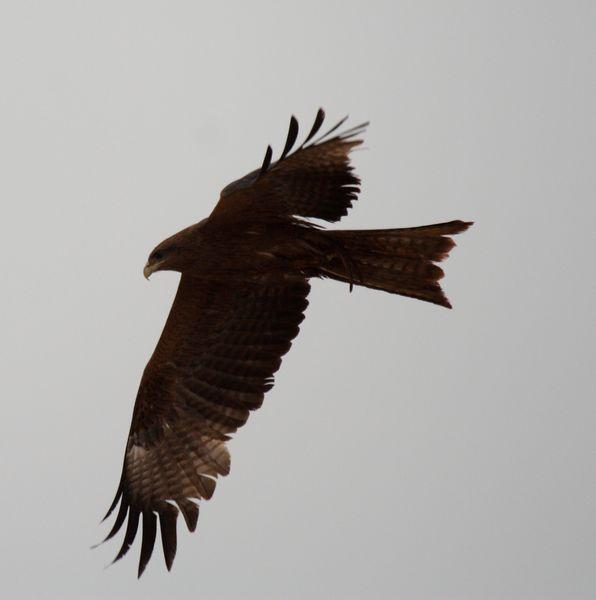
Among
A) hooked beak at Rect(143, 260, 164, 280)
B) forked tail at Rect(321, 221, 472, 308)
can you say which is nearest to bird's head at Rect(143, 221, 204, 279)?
hooked beak at Rect(143, 260, 164, 280)

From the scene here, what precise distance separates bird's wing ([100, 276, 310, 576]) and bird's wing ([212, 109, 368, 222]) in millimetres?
922

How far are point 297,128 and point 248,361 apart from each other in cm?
248

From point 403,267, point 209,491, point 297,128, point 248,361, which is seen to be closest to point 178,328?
point 248,361

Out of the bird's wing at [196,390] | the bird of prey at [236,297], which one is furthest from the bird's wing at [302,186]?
the bird's wing at [196,390]

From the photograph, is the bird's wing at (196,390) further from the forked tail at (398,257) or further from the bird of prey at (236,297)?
the forked tail at (398,257)

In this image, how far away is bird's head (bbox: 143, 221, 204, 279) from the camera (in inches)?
329

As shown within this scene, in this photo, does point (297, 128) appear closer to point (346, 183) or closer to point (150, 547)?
point (346, 183)

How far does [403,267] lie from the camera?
27.4 feet

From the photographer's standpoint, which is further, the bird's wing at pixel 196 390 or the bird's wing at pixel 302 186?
the bird's wing at pixel 196 390

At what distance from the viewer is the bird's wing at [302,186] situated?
7621 mm

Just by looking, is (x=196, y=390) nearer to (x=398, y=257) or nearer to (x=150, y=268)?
(x=150, y=268)

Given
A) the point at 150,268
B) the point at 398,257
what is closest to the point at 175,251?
the point at 150,268

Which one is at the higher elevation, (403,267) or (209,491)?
(403,267)

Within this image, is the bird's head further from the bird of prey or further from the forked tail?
the forked tail
